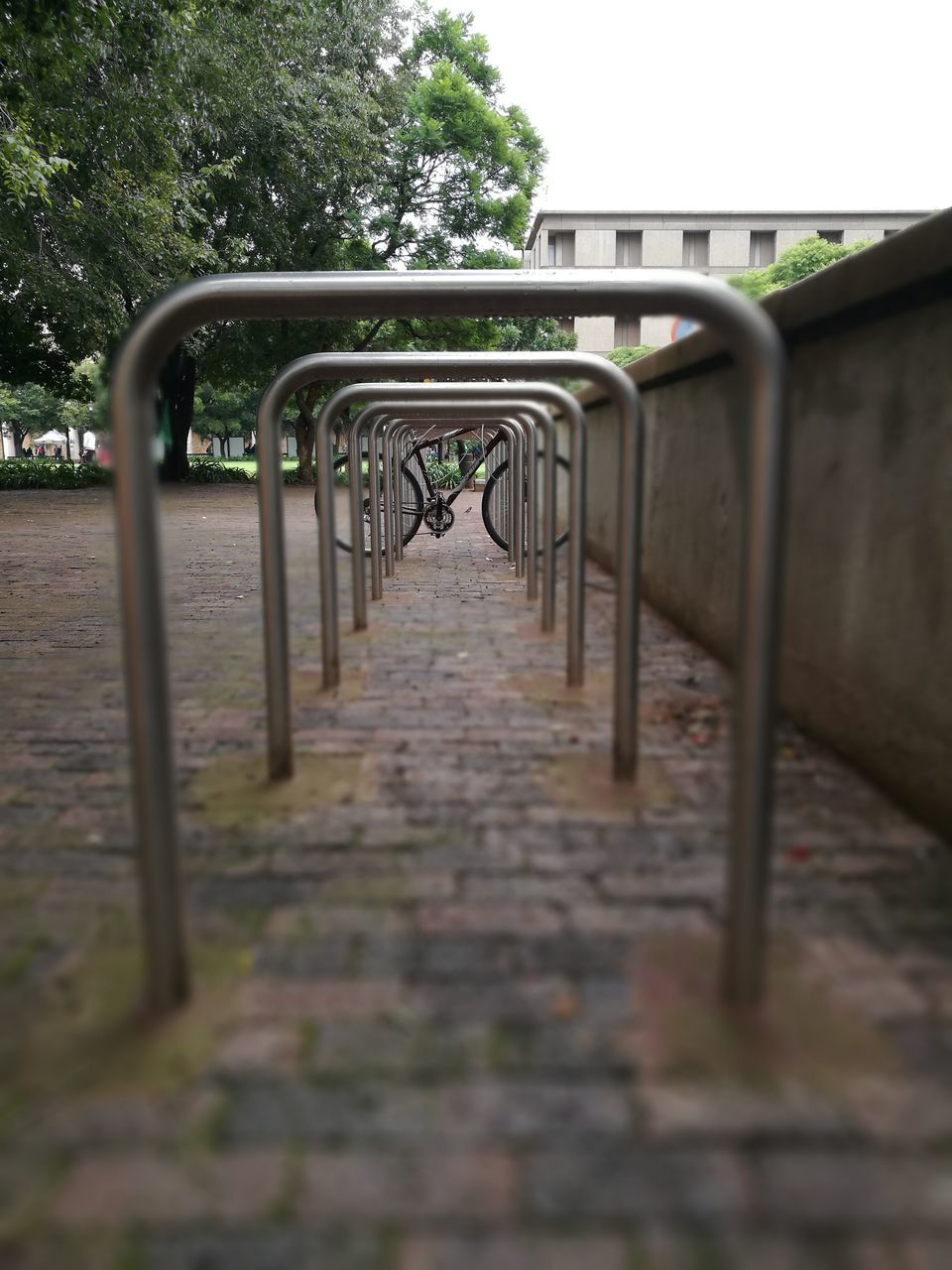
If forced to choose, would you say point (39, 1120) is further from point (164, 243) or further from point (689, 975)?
point (164, 243)

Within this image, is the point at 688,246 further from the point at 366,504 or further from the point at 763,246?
the point at 366,504

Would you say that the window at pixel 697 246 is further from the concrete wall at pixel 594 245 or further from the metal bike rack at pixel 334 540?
the metal bike rack at pixel 334 540

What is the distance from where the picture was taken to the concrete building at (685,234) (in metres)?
47.7

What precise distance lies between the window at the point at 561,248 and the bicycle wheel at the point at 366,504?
1713 inches

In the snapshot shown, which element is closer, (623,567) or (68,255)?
(623,567)

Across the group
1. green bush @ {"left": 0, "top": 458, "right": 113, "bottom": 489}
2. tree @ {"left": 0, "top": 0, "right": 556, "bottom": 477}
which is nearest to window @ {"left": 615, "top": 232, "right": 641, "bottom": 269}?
tree @ {"left": 0, "top": 0, "right": 556, "bottom": 477}

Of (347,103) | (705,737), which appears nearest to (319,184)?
(347,103)

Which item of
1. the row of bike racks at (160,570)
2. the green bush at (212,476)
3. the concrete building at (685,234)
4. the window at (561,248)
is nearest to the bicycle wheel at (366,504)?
the row of bike racks at (160,570)

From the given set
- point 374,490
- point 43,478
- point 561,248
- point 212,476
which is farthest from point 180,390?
point 561,248

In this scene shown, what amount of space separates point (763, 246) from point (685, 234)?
361cm

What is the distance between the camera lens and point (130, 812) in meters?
2.50

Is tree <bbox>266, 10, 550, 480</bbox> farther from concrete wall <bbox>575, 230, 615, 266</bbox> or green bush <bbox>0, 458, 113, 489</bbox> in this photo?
concrete wall <bbox>575, 230, 615, 266</bbox>

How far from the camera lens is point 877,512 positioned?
2574 mm

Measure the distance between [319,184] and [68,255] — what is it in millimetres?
6131
